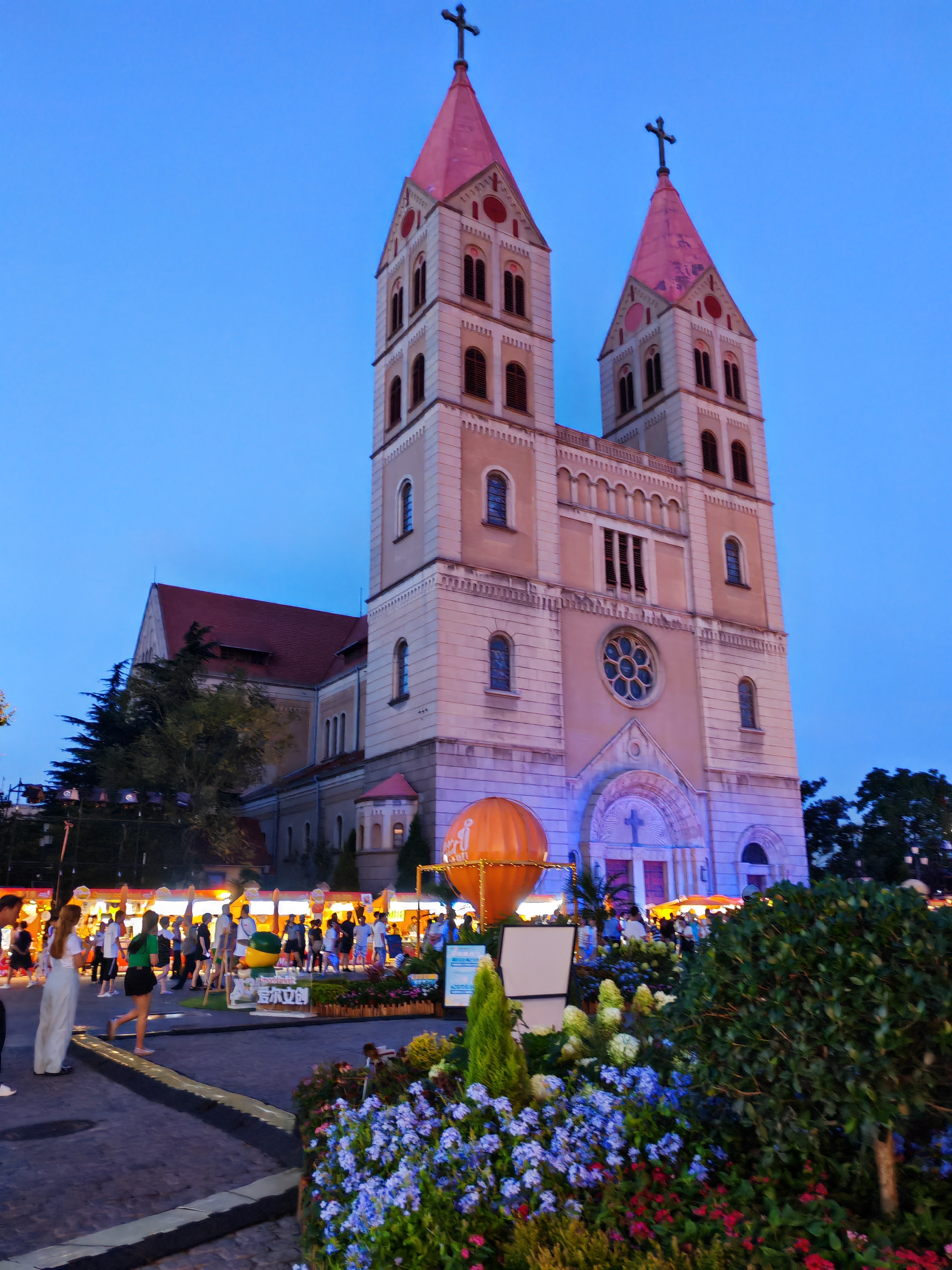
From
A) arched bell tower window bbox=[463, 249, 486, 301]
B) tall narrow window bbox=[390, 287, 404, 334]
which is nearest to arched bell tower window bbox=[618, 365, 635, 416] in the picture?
arched bell tower window bbox=[463, 249, 486, 301]

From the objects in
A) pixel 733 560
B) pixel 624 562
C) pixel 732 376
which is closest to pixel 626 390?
pixel 732 376

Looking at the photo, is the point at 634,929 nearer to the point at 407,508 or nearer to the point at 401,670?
the point at 401,670

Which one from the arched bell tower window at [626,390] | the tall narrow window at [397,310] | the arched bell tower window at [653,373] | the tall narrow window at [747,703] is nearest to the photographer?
the tall narrow window at [397,310]

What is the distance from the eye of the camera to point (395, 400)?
40438 mm

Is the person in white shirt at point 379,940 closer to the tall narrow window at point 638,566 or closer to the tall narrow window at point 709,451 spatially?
the tall narrow window at point 638,566

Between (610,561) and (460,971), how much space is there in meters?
26.3

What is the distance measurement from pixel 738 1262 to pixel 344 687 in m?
44.7

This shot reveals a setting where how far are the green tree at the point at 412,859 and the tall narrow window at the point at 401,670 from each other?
558cm

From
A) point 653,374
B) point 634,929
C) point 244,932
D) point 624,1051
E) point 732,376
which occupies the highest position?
point 732,376

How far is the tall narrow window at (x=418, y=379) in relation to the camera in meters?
38.5

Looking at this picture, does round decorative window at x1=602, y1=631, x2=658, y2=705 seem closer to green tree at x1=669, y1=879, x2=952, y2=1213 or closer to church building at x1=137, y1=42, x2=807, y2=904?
church building at x1=137, y1=42, x2=807, y2=904

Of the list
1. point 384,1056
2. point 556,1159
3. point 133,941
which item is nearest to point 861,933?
point 556,1159

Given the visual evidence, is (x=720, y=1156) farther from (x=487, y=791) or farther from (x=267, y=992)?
(x=487, y=791)

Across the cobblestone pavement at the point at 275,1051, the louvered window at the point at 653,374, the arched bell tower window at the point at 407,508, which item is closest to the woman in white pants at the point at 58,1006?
the cobblestone pavement at the point at 275,1051
